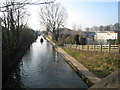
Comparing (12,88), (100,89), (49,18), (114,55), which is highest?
(49,18)

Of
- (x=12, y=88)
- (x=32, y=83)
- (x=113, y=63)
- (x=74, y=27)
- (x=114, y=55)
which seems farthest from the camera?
(x=74, y=27)

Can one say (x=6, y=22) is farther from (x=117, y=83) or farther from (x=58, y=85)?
(x=117, y=83)

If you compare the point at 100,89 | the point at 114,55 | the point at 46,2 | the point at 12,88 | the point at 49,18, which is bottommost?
the point at 12,88

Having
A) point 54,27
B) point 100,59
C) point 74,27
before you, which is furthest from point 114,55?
point 74,27

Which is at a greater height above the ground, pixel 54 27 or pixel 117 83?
pixel 54 27

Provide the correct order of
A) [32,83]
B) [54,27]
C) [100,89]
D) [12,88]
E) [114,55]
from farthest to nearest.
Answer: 1. [54,27]
2. [114,55]
3. [32,83]
4. [12,88]
5. [100,89]

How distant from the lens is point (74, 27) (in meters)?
57.8

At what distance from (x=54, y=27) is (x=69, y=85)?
42782 mm

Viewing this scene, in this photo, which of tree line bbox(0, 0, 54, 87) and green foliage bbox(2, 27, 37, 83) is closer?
tree line bbox(0, 0, 54, 87)

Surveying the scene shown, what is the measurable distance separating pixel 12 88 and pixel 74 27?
48.3 metres

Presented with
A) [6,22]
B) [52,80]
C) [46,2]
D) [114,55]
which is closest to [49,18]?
[6,22]

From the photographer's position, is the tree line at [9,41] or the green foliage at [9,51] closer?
the tree line at [9,41]

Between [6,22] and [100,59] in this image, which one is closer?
[100,59]

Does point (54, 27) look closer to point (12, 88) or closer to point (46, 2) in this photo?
point (12, 88)
